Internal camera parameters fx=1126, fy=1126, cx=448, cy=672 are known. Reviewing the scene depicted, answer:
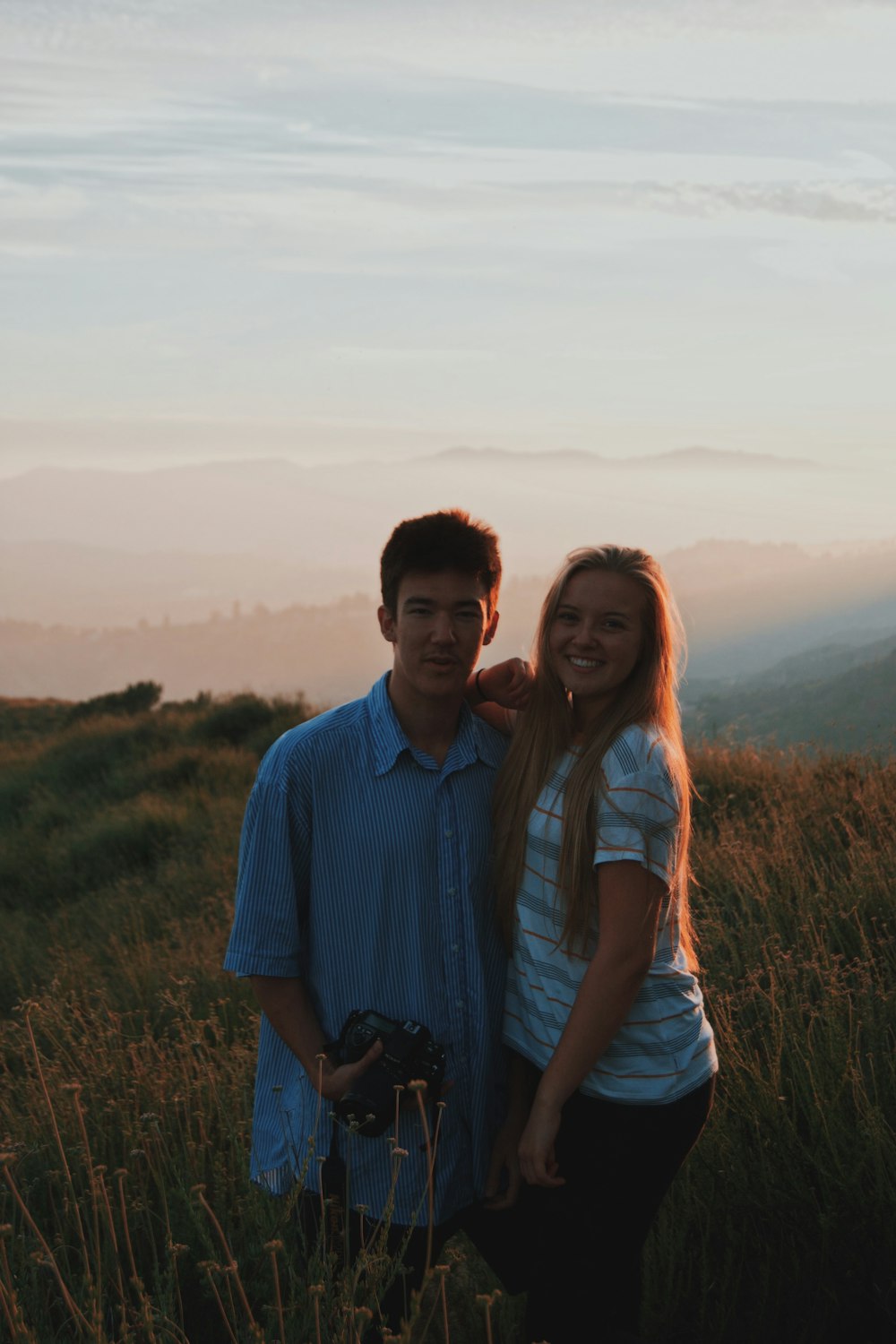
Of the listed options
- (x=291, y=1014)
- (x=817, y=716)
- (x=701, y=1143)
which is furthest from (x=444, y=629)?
(x=817, y=716)

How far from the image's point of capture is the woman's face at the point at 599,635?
2.38 meters

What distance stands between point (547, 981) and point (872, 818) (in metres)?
4.29

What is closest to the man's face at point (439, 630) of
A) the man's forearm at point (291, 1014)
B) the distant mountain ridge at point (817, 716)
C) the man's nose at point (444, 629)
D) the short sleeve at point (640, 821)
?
the man's nose at point (444, 629)

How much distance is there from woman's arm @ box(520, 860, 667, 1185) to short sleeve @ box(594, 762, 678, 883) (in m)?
0.03

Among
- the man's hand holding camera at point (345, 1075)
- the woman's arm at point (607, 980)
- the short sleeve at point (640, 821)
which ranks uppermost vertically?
the short sleeve at point (640, 821)

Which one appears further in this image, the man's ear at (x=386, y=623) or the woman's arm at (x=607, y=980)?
the man's ear at (x=386, y=623)

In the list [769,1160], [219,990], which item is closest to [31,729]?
[219,990]

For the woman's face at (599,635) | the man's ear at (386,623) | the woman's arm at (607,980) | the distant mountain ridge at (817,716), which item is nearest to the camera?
the woman's arm at (607,980)

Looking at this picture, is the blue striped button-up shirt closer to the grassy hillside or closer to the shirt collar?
the shirt collar

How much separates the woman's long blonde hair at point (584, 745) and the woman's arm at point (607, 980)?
8 centimetres

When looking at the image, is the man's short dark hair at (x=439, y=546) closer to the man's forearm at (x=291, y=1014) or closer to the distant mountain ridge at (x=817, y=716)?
the man's forearm at (x=291, y=1014)

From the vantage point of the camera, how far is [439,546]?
97.8 inches

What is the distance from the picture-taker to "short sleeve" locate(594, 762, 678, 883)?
219cm

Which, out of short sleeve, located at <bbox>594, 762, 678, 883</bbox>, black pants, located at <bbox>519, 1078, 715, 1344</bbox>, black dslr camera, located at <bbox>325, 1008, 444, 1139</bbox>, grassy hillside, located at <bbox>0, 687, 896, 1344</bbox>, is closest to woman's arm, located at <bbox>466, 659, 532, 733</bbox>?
short sleeve, located at <bbox>594, 762, 678, 883</bbox>
